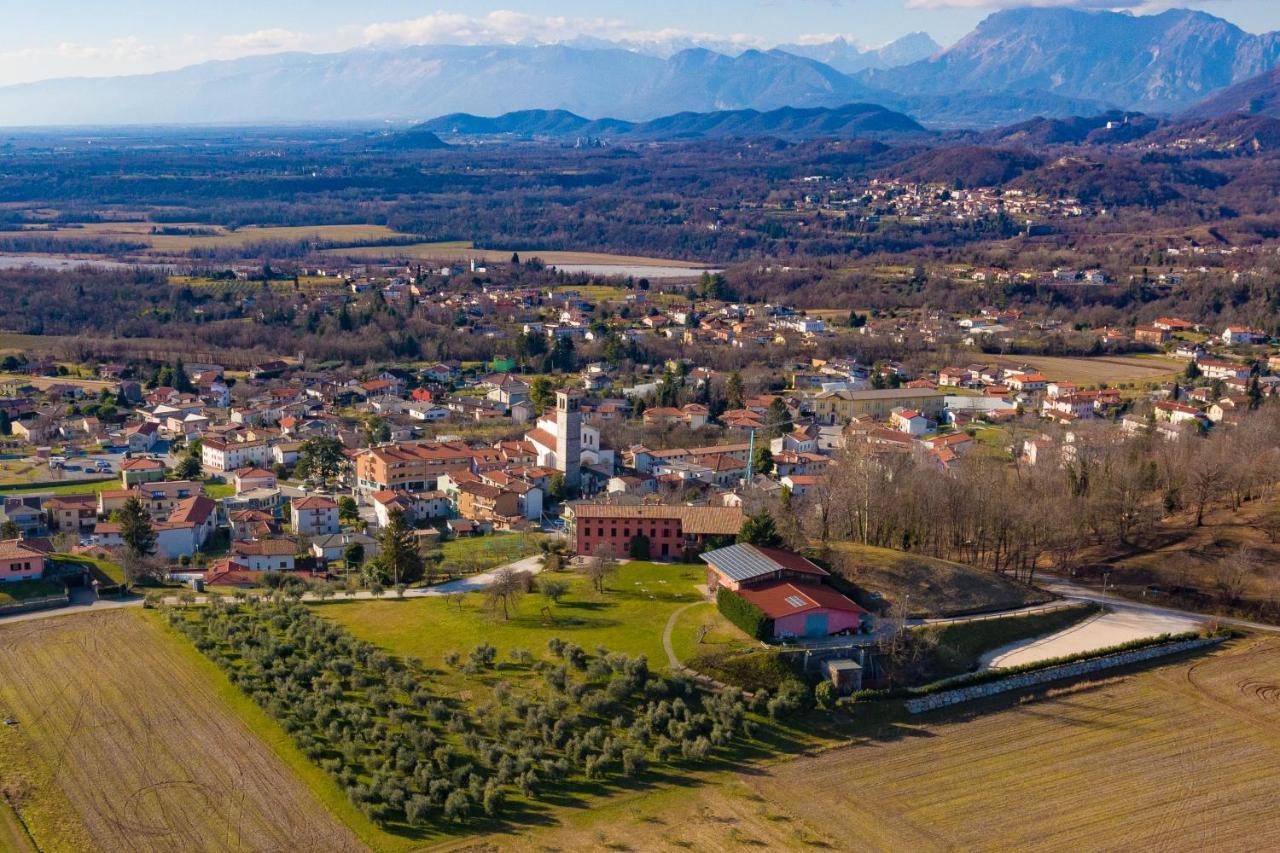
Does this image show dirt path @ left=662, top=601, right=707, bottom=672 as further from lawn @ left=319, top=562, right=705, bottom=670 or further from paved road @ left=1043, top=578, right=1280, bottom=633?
paved road @ left=1043, top=578, right=1280, bottom=633

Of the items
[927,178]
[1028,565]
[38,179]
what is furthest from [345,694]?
[38,179]

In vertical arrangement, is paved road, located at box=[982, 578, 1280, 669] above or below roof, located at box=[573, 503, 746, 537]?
below

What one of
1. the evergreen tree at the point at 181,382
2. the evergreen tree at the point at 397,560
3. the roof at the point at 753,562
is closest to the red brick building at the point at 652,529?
the roof at the point at 753,562

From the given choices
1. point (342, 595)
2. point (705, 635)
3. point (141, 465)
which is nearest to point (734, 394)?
point (141, 465)

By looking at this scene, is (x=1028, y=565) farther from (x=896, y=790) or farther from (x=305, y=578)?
(x=305, y=578)

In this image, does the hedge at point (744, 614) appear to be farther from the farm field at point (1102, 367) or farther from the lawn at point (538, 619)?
the farm field at point (1102, 367)

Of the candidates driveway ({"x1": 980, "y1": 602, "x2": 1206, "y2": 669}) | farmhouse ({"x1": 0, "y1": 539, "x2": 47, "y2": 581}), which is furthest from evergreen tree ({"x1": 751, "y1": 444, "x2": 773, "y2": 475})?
farmhouse ({"x1": 0, "y1": 539, "x2": 47, "y2": 581})
